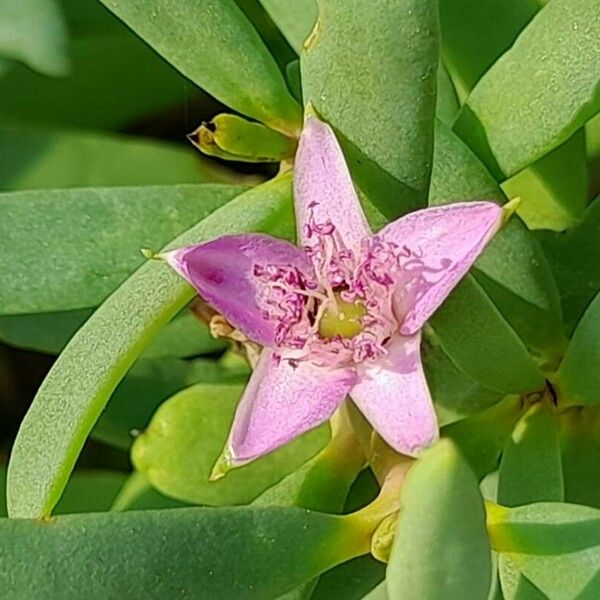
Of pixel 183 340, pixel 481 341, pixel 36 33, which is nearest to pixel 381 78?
pixel 481 341

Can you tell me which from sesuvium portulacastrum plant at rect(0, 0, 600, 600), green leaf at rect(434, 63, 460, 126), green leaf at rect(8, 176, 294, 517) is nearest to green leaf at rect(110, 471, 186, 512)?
sesuvium portulacastrum plant at rect(0, 0, 600, 600)

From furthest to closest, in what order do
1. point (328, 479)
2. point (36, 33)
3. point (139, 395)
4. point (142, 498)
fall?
point (139, 395)
point (142, 498)
point (36, 33)
point (328, 479)

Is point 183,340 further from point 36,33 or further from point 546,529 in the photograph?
point 546,529

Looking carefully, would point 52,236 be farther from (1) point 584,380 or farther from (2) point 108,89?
(2) point 108,89

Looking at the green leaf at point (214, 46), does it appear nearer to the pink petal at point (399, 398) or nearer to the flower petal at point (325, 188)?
the flower petal at point (325, 188)

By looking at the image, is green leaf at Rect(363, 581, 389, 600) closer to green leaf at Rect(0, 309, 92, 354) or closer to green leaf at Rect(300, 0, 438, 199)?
green leaf at Rect(300, 0, 438, 199)

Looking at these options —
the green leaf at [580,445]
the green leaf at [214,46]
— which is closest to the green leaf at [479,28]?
the green leaf at [214,46]

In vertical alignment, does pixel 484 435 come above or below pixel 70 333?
below
